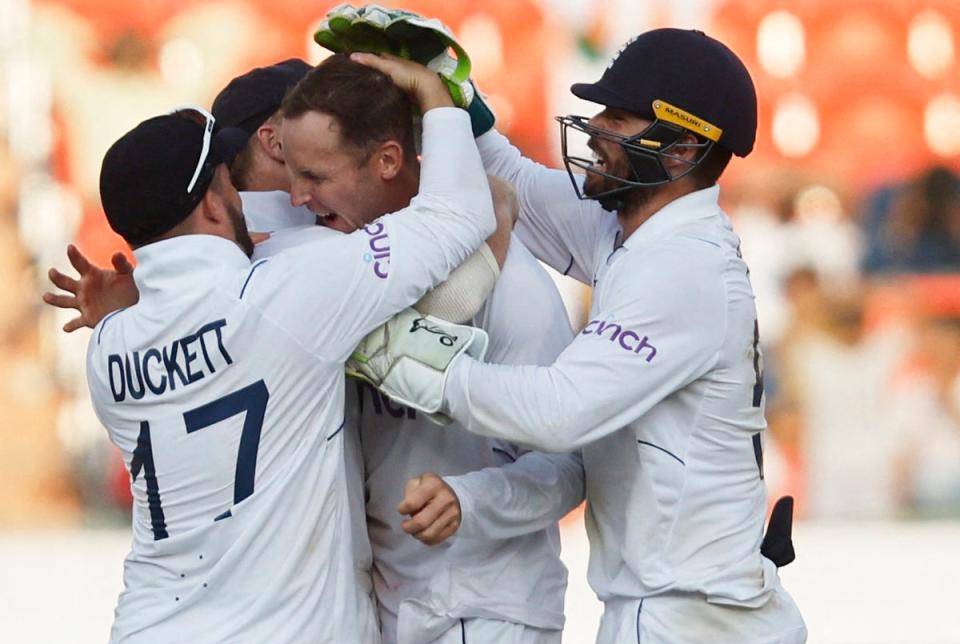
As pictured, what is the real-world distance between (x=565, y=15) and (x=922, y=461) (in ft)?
7.99

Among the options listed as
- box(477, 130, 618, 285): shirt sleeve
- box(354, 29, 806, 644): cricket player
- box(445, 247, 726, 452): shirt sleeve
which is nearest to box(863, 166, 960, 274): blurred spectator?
box(477, 130, 618, 285): shirt sleeve

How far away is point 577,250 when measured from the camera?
10.7 ft

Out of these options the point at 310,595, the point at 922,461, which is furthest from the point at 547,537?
the point at 922,461

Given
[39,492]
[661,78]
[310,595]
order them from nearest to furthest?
[310,595], [661,78], [39,492]

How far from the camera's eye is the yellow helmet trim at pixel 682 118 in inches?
112

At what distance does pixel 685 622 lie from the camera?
2.79 m

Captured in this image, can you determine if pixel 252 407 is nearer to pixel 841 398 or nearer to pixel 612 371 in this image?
pixel 612 371

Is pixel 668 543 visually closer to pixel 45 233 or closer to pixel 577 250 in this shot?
pixel 577 250

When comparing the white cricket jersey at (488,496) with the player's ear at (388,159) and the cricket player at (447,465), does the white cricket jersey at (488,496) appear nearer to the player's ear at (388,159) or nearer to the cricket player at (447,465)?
the cricket player at (447,465)

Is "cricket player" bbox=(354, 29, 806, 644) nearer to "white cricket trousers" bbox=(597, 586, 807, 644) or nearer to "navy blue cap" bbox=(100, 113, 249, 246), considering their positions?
"white cricket trousers" bbox=(597, 586, 807, 644)

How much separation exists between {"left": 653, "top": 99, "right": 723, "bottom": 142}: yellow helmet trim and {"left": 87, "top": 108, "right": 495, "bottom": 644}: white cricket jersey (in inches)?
17.2

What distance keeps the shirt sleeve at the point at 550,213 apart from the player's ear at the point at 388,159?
1.37 ft

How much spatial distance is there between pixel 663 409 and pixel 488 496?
1.21 ft

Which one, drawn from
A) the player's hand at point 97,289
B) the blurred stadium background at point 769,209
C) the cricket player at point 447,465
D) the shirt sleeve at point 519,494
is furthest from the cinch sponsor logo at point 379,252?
the blurred stadium background at point 769,209
